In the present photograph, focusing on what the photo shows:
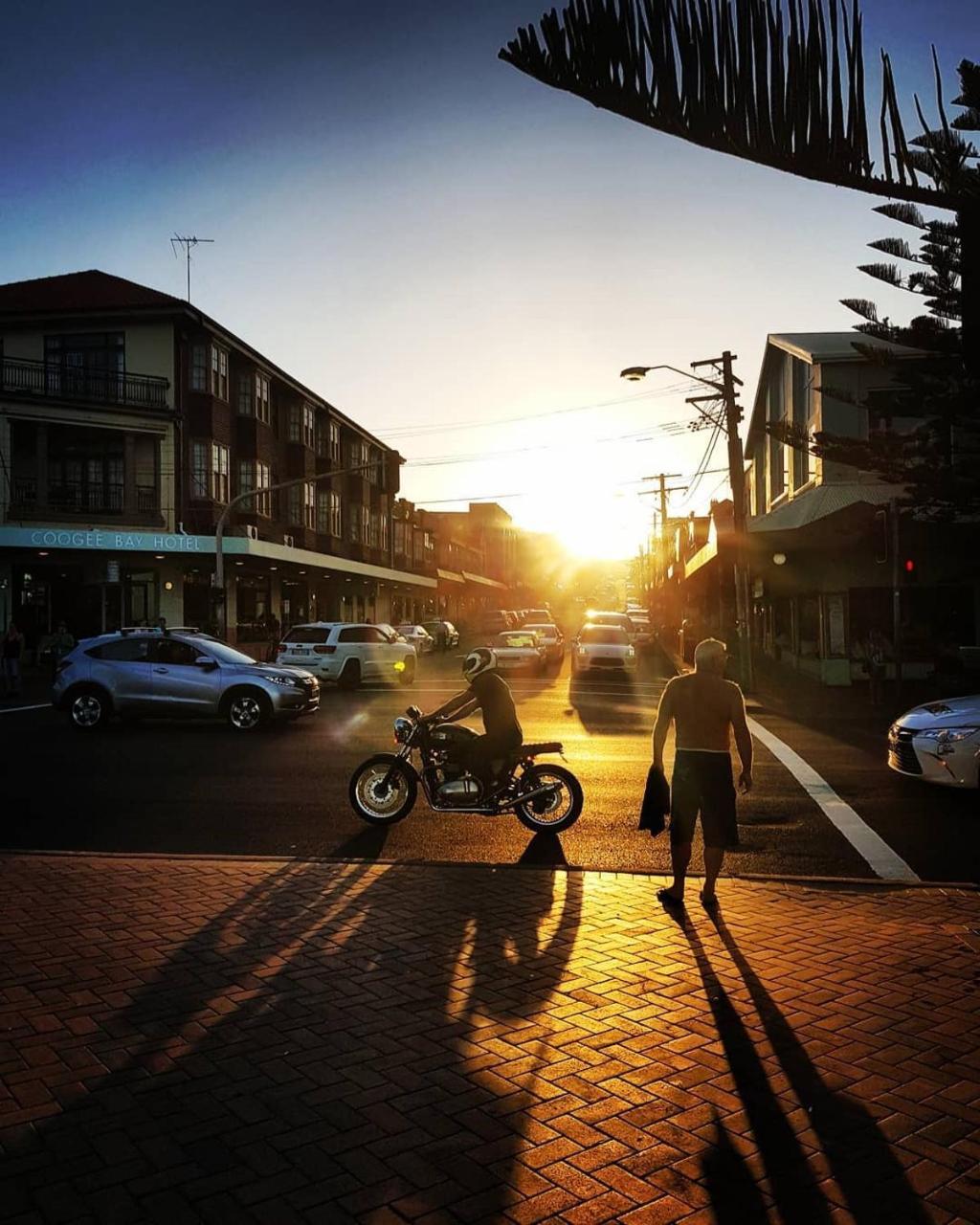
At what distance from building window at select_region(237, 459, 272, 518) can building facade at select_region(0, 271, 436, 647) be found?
7cm

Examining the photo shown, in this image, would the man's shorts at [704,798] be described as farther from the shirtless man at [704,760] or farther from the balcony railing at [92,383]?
the balcony railing at [92,383]

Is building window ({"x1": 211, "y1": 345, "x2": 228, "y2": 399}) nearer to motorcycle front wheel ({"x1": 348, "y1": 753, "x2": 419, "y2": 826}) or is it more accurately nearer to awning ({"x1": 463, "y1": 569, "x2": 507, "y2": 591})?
motorcycle front wheel ({"x1": 348, "y1": 753, "x2": 419, "y2": 826})

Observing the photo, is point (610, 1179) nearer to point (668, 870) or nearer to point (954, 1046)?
point (954, 1046)

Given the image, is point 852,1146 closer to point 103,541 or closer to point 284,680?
point 284,680

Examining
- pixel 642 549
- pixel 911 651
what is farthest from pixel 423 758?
pixel 642 549

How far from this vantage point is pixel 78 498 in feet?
121

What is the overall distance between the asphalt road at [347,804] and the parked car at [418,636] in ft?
84.8

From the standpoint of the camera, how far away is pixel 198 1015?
4.86 meters

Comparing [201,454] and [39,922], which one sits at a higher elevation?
[201,454]

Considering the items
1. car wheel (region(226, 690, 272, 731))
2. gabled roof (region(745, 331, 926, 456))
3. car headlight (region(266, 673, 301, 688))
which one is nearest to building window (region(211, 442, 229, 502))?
gabled roof (region(745, 331, 926, 456))

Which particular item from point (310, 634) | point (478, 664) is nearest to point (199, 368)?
point (310, 634)

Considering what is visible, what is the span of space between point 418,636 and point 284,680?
26676mm

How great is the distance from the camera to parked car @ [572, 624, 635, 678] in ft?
96.0

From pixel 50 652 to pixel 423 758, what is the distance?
81.7ft
